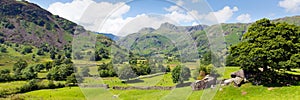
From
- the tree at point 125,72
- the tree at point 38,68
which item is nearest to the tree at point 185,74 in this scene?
the tree at point 125,72

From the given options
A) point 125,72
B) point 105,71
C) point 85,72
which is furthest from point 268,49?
point 85,72

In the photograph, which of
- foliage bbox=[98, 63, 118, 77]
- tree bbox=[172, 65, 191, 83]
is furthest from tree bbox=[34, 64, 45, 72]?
foliage bbox=[98, 63, 118, 77]

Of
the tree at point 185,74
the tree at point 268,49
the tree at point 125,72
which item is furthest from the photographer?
the tree at point 268,49

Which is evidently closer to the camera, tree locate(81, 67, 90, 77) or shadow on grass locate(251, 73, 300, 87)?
tree locate(81, 67, 90, 77)

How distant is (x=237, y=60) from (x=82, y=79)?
100ft

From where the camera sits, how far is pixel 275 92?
28.9m

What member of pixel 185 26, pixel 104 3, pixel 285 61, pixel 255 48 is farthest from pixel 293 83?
pixel 104 3

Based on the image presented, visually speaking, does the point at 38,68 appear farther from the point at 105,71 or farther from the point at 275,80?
the point at 105,71

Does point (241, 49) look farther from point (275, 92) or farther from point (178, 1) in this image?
point (178, 1)

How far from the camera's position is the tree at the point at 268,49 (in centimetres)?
3225

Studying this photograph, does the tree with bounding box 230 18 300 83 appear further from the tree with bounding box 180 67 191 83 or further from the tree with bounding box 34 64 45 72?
the tree with bounding box 34 64 45 72

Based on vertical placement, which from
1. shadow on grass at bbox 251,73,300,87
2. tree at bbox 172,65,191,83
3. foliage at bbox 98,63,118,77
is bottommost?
shadow on grass at bbox 251,73,300,87

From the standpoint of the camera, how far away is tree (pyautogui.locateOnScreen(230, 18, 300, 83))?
106ft

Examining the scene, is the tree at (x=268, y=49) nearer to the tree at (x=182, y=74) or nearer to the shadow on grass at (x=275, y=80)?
the shadow on grass at (x=275, y=80)
